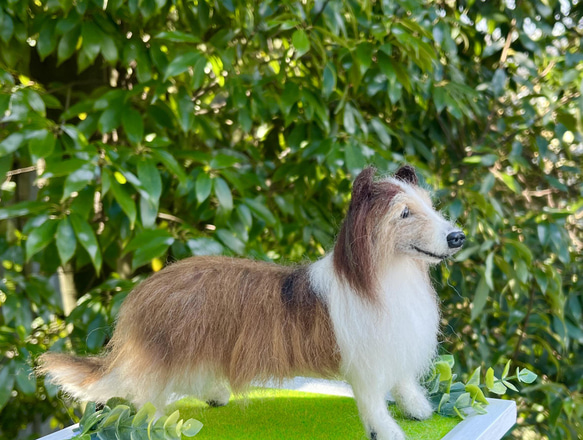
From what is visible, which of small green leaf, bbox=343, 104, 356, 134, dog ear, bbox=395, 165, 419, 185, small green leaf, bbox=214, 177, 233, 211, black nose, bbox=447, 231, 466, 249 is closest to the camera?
black nose, bbox=447, 231, 466, 249

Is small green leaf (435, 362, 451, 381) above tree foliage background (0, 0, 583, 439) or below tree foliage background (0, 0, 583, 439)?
below

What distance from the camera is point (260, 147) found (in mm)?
1393

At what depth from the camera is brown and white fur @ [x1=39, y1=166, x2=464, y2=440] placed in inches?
27.2

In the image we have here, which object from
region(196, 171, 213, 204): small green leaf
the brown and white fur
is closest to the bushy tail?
the brown and white fur

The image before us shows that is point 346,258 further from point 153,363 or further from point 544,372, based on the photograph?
point 544,372

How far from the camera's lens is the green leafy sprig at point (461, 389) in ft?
2.85

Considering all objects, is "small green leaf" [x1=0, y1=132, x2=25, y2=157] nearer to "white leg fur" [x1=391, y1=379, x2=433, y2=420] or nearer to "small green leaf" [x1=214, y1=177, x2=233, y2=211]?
"small green leaf" [x1=214, y1=177, x2=233, y2=211]

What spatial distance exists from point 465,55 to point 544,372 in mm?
827

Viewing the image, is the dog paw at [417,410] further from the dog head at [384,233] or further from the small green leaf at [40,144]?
the small green leaf at [40,144]

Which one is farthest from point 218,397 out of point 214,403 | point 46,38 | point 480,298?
point 46,38

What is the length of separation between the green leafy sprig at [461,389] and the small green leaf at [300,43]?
51 centimetres

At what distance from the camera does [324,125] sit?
1108 mm

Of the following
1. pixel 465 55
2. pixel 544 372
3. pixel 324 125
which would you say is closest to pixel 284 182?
pixel 324 125

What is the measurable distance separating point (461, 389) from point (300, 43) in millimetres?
587
